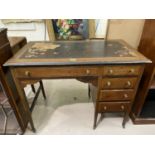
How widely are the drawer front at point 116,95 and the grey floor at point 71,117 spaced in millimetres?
424

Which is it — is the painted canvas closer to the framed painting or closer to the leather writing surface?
the framed painting

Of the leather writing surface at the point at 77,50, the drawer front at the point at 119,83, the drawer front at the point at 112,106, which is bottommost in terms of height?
the drawer front at the point at 112,106

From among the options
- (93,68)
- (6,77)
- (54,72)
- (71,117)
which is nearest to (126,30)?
(93,68)

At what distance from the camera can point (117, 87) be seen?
1236 mm

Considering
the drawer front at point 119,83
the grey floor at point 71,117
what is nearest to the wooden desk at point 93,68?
the drawer front at point 119,83

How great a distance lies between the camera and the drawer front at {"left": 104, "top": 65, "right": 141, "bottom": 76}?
1117 millimetres

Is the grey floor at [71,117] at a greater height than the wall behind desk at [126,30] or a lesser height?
lesser

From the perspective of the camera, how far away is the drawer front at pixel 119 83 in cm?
119

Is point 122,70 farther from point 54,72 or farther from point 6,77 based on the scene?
point 6,77

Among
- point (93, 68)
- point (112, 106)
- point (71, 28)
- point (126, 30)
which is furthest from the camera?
point (71, 28)

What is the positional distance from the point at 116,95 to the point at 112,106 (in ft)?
0.48

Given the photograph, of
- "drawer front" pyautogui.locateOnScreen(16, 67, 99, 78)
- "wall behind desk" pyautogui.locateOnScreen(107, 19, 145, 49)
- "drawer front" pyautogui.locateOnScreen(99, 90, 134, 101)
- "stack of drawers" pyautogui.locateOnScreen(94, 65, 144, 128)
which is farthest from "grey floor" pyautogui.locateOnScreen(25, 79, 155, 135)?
"wall behind desk" pyautogui.locateOnScreen(107, 19, 145, 49)

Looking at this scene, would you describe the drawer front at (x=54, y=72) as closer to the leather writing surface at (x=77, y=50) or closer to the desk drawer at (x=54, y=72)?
the desk drawer at (x=54, y=72)

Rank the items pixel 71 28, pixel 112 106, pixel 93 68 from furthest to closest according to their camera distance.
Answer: pixel 71 28 < pixel 112 106 < pixel 93 68
